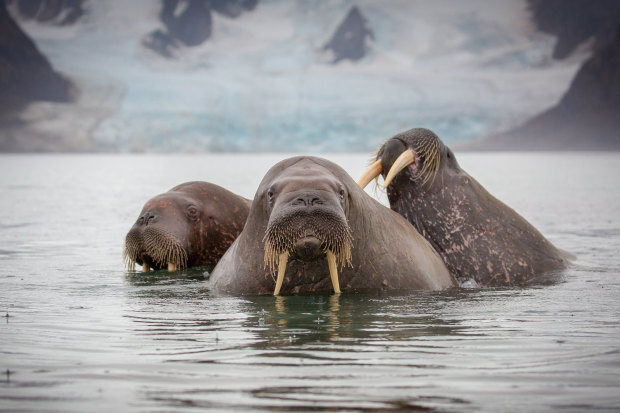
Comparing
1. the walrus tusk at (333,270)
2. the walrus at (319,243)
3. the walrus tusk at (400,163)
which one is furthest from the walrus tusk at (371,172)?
the walrus tusk at (333,270)

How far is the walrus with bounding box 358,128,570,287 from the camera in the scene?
9891 millimetres

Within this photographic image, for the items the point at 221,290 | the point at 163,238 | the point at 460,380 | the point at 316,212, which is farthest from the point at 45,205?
the point at 460,380

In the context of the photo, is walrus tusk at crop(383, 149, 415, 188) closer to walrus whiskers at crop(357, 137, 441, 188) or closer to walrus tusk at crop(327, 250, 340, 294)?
walrus whiskers at crop(357, 137, 441, 188)

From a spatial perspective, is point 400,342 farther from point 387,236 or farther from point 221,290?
point 221,290

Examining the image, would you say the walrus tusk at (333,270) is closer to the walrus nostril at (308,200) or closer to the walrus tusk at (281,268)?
the walrus tusk at (281,268)

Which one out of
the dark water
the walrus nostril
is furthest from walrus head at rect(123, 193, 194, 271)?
the walrus nostril

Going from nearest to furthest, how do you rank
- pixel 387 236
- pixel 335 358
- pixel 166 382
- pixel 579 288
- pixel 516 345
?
pixel 166 382
pixel 335 358
pixel 516 345
pixel 387 236
pixel 579 288

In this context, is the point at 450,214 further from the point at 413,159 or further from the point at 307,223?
the point at 307,223

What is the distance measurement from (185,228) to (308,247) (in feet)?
14.8

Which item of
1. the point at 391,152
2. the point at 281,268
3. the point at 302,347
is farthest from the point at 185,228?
the point at 302,347

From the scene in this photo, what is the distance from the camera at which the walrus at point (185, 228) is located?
1112 cm

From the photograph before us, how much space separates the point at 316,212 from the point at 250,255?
4.55ft

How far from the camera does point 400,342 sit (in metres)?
6.21

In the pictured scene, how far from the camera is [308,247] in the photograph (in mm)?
7188
